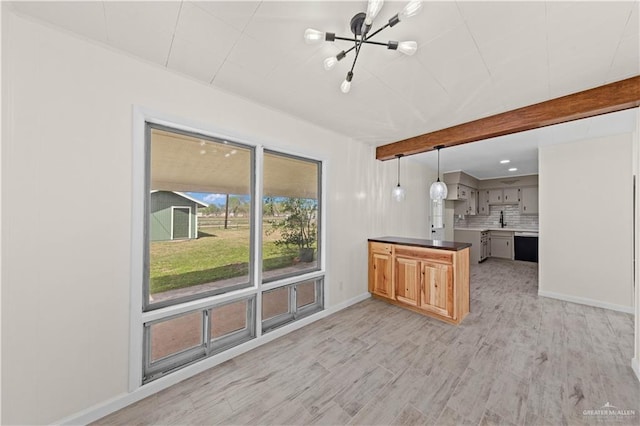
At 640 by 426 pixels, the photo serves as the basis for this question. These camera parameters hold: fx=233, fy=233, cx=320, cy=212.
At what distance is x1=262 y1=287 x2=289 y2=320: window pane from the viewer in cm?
281

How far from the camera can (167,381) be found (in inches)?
76.6

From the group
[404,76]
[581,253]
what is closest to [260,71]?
[404,76]

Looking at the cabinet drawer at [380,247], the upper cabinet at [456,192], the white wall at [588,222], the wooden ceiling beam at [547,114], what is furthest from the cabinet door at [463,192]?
the cabinet drawer at [380,247]

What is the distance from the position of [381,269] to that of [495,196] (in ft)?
19.1

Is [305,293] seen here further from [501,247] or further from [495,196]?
[495,196]

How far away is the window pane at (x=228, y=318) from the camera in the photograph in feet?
7.90

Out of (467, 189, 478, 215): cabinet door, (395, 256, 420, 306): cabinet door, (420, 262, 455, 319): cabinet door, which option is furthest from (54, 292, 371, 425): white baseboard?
(467, 189, 478, 215): cabinet door

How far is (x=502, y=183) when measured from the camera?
276 inches

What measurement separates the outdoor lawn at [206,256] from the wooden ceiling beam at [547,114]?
270 centimetres

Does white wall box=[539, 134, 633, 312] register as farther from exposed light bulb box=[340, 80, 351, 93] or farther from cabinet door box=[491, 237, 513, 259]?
exposed light bulb box=[340, 80, 351, 93]

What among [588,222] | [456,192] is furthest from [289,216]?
[456,192]

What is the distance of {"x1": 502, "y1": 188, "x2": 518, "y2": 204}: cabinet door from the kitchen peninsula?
17.0 ft

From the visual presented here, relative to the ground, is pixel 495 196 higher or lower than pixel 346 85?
lower

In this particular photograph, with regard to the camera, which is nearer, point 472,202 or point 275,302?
point 275,302
